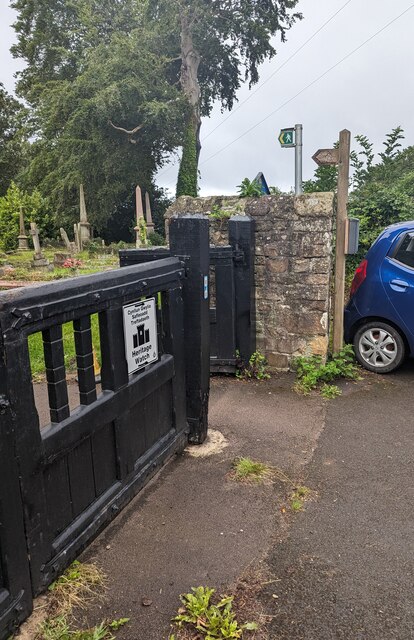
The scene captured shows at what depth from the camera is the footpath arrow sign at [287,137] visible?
566 cm

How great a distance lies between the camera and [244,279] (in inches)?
202

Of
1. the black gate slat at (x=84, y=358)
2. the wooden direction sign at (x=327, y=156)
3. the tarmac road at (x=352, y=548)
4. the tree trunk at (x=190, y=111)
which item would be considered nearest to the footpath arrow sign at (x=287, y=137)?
the wooden direction sign at (x=327, y=156)

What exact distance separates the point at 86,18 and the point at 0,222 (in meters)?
14.2

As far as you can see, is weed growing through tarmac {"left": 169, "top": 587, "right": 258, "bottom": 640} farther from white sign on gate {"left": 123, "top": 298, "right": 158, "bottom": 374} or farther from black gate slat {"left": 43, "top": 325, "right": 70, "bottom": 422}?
white sign on gate {"left": 123, "top": 298, "right": 158, "bottom": 374}

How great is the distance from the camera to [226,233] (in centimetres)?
558

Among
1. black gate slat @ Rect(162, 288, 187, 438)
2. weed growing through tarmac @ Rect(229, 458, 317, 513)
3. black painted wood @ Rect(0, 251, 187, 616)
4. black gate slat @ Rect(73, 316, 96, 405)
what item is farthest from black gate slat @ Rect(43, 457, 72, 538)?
weed growing through tarmac @ Rect(229, 458, 317, 513)

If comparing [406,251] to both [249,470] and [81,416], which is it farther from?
[81,416]

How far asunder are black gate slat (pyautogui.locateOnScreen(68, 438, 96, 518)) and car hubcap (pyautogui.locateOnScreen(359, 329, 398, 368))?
388 cm

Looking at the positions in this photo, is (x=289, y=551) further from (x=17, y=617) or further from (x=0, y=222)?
(x=0, y=222)

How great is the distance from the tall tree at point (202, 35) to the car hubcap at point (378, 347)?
27.5m

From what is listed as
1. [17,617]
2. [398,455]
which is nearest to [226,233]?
[398,455]

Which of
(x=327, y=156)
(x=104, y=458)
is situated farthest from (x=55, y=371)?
(x=327, y=156)

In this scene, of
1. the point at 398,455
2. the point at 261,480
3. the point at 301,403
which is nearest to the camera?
the point at 261,480

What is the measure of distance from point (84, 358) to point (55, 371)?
23 cm
